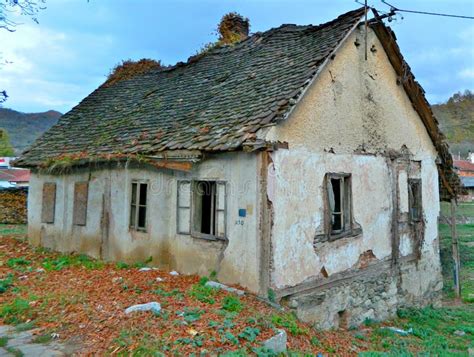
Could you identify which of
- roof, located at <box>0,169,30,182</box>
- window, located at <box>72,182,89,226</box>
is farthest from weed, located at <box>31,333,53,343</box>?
roof, located at <box>0,169,30,182</box>

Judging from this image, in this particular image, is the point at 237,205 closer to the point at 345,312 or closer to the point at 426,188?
the point at 345,312

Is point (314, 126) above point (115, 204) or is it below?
above

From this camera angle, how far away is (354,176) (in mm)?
8344

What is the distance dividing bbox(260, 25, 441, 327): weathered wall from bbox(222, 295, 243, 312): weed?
844 mm

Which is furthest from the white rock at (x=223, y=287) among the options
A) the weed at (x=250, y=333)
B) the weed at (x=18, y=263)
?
the weed at (x=18, y=263)

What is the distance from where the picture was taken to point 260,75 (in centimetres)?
868

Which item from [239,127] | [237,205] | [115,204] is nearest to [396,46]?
[239,127]

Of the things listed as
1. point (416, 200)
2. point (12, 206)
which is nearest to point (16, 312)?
point (416, 200)

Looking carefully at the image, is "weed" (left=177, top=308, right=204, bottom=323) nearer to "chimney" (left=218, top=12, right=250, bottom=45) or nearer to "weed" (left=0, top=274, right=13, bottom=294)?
"weed" (left=0, top=274, right=13, bottom=294)

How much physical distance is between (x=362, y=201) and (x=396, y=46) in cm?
402

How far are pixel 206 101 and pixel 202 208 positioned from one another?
109 inches

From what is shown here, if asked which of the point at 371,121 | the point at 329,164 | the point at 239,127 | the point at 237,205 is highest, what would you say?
the point at 371,121

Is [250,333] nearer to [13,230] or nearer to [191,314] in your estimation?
[191,314]

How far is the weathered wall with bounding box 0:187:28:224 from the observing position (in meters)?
21.6
